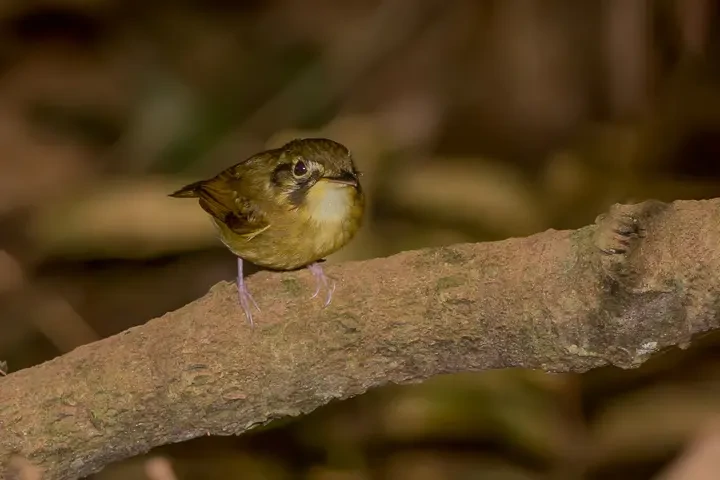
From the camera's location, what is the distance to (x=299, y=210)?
2.66 metres

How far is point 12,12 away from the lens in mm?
4840

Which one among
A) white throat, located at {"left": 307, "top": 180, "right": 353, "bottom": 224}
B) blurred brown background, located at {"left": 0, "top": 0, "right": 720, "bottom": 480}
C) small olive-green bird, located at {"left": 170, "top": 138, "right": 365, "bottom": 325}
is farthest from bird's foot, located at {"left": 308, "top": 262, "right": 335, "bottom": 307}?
blurred brown background, located at {"left": 0, "top": 0, "right": 720, "bottom": 480}

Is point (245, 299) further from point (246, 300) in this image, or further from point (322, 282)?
point (322, 282)

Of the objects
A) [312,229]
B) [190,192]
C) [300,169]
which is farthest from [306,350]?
[190,192]

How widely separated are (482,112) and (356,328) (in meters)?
3.76

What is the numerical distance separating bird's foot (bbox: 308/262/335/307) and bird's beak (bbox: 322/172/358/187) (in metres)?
0.30

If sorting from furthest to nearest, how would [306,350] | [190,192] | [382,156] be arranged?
1. [382,156]
2. [190,192]
3. [306,350]

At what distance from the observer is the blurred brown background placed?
317 centimetres

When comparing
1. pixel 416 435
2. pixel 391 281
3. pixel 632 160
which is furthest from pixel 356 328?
pixel 632 160

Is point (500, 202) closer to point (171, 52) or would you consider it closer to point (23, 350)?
point (23, 350)

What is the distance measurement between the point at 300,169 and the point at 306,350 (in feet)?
2.24

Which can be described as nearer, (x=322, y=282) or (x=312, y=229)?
(x=322, y=282)

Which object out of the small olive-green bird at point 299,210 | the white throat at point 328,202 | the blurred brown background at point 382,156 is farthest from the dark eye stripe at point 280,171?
the blurred brown background at point 382,156

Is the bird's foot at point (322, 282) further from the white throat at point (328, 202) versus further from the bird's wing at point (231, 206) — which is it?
the bird's wing at point (231, 206)
